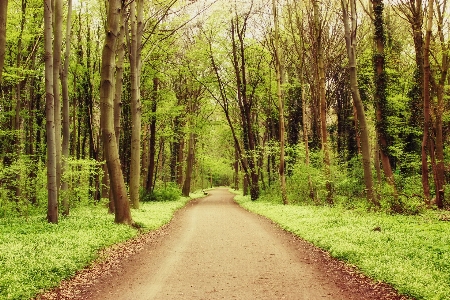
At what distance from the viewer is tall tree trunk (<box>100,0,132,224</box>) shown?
13.2m

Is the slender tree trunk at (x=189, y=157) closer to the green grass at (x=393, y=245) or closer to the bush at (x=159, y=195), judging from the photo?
the bush at (x=159, y=195)

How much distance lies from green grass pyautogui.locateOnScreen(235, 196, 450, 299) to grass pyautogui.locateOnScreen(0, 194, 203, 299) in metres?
6.20

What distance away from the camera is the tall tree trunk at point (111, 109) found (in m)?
13.2

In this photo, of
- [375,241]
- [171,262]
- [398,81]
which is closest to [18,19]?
[171,262]

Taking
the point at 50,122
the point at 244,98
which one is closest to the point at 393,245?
the point at 50,122

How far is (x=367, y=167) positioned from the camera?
52.7 feet

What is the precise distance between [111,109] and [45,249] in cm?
621

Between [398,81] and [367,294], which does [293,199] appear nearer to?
[398,81]

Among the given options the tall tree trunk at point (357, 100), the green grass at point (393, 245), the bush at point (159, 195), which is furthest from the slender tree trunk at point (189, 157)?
the green grass at point (393, 245)

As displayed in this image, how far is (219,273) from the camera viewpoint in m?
7.94

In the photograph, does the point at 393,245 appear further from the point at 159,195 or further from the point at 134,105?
the point at 159,195

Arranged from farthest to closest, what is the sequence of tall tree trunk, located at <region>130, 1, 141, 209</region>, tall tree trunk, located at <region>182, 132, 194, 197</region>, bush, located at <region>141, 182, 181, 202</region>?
tall tree trunk, located at <region>182, 132, 194, 197</region> < bush, located at <region>141, 182, 181, 202</region> < tall tree trunk, located at <region>130, 1, 141, 209</region>

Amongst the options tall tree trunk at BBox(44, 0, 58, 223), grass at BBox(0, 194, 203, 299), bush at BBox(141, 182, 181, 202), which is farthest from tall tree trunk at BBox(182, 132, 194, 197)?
tall tree trunk at BBox(44, 0, 58, 223)

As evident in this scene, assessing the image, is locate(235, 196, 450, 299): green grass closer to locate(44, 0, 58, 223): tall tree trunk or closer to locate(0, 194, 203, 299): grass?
locate(0, 194, 203, 299): grass
